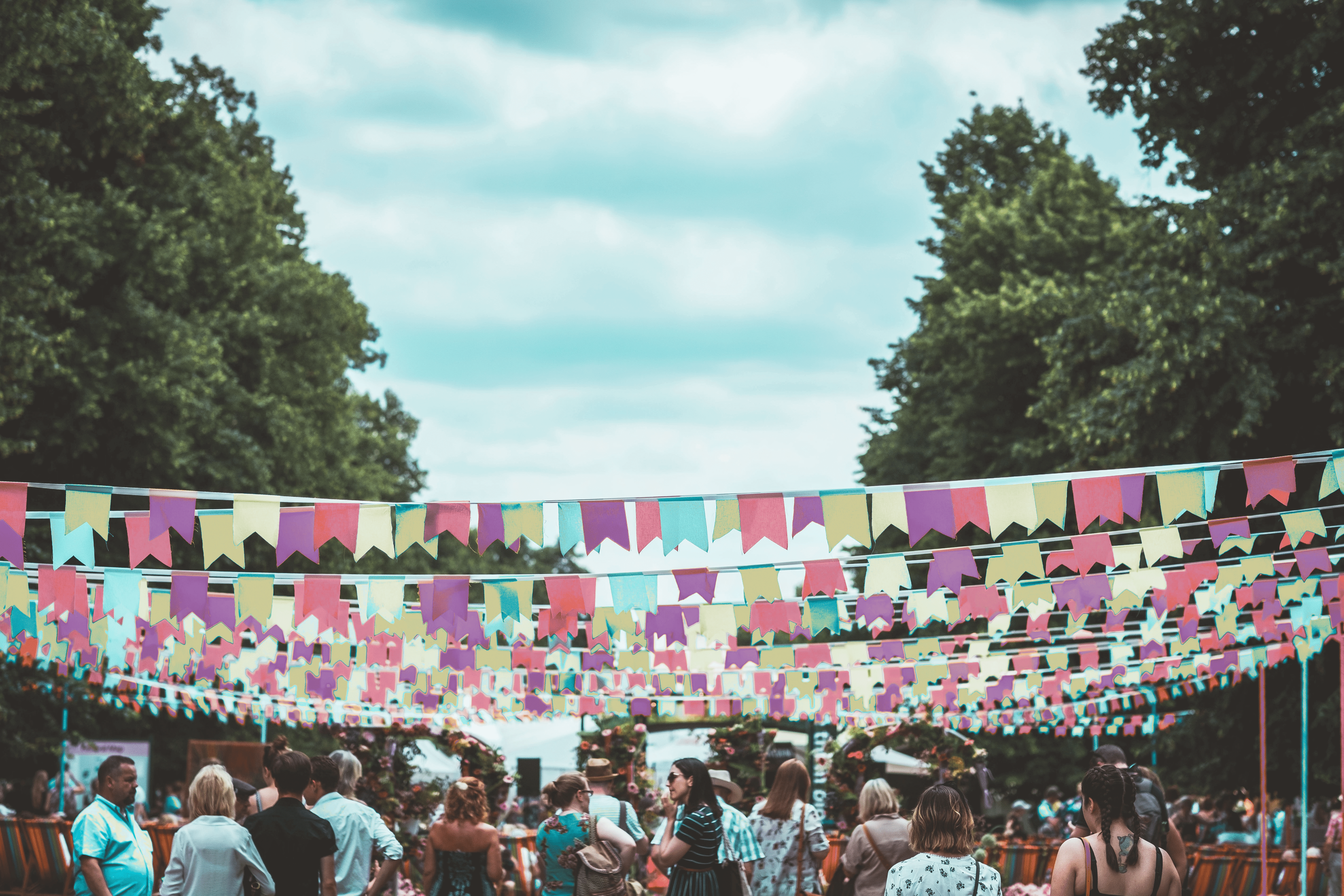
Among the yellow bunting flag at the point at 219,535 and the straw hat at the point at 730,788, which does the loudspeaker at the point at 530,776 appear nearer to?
the straw hat at the point at 730,788

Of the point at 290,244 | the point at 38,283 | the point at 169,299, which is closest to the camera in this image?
the point at 38,283

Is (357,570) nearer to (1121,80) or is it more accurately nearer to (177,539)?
(177,539)

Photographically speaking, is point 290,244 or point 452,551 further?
point 452,551

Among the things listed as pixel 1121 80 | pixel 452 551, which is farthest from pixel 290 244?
pixel 1121 80

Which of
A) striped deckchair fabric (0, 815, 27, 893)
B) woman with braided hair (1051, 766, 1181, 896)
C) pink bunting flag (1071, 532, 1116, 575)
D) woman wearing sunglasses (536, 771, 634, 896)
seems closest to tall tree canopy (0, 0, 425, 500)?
striped deckchair fabric (0, 815, 27, 893)

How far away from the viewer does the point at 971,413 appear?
23.5m

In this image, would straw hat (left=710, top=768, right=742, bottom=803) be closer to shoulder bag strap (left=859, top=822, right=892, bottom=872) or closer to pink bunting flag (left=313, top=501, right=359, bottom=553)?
shoulder bag strap (left=859, top=822, right=892, bottom=872)

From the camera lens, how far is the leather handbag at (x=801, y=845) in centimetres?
716

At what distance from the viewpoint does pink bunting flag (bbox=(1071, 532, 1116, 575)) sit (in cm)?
732

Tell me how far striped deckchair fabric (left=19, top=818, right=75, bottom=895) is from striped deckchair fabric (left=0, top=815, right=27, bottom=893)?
0.28ft

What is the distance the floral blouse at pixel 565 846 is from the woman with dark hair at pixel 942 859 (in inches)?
101

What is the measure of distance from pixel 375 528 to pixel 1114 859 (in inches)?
147

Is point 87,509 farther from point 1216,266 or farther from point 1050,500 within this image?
point 1216,266

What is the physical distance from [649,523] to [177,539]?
15275 millimetres
